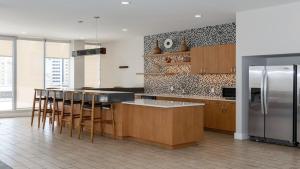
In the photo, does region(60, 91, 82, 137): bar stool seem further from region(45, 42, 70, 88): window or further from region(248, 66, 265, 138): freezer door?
region(45, 42, 70, 88): window

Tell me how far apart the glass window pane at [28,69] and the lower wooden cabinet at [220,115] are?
5.91 m

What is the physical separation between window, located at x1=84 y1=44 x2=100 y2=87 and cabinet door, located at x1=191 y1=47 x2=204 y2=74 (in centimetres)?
504

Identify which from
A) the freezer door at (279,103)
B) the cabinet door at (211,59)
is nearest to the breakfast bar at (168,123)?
the freezer door at (279,103)

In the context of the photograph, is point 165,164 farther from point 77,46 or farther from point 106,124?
point 77,46

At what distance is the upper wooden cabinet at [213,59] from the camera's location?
8.14 metres

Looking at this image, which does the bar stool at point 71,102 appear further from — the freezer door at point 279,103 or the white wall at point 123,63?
the freezer door at point 279,103

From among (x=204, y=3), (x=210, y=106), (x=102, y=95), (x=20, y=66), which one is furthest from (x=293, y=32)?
(x=20, y=66)

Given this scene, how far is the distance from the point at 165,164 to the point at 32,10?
4.20m

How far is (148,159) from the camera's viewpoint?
553 centimetres

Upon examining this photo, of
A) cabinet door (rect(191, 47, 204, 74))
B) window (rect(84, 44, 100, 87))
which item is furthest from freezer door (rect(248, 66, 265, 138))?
window (rect(84, 44, 100, 87))

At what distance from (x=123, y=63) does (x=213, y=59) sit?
4343mm

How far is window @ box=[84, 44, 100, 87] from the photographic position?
12.8m

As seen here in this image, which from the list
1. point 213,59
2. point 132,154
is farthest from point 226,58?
point 132,154

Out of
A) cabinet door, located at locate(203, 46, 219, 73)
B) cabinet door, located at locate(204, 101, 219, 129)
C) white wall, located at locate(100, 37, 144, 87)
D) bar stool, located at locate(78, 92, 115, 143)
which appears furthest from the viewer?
white wall, located at locate(100, 37, 144, 87)
